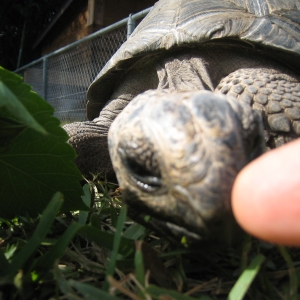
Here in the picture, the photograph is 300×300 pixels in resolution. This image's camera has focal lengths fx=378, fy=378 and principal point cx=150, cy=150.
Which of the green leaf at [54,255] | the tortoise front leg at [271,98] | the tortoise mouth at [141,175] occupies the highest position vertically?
the tortoise mouth at [141,175]

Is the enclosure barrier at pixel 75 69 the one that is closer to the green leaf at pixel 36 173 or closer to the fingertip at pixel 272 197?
the green leaf at pixel 36 173

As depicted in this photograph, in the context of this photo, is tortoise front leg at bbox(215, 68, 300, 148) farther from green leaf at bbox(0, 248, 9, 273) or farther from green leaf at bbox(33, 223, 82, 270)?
green leaf at bbox(0, 248, 9, 273)

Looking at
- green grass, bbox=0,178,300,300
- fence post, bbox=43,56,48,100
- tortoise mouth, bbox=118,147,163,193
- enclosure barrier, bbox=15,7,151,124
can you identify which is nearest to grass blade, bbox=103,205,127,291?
green grass, bbox=0,178,300,300

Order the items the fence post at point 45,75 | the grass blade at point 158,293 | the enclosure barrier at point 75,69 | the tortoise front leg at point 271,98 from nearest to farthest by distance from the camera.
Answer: the grass blade at point 158,293, the tortoise front leg at point 271,98, the enclosure barrier at point 75,69, the fence post at point 45,75

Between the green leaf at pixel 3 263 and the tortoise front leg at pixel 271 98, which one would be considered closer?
the green leaf at pixel 3 263

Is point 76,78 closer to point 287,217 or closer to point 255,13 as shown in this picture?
point 255,13

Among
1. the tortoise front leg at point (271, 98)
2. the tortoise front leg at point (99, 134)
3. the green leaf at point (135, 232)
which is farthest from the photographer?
the tortoise front leg at point (99, 134)

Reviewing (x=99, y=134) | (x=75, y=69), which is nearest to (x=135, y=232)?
(x=99, y=134)

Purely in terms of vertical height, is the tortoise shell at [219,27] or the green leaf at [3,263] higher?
the tortoise shell at [219,27]

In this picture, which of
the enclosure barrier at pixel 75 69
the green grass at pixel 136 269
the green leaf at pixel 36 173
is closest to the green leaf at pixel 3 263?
the green grass at pixel 136 269
